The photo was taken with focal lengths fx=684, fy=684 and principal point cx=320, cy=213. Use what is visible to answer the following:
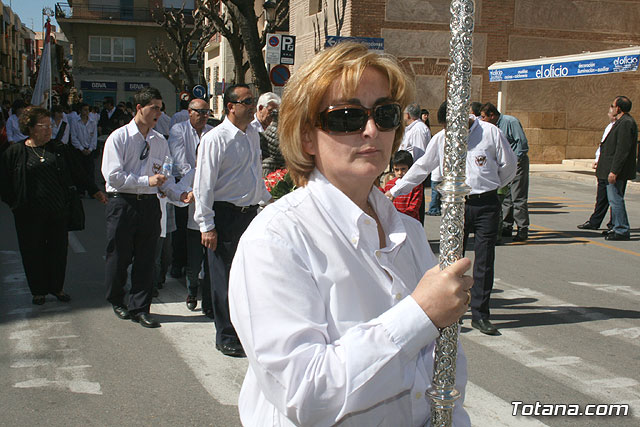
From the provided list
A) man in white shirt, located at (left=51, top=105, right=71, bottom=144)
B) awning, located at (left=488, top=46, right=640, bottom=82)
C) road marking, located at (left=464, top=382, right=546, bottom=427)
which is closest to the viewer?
road marking, located at (left=464, top=382, right=546, bottom=427)

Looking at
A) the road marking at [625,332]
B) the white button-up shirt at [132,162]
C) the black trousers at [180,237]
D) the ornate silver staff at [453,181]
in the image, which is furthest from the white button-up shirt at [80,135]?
the ornate silver staff at [453,181]

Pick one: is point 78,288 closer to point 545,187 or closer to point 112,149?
point 112,149

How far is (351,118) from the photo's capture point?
5.96 feet

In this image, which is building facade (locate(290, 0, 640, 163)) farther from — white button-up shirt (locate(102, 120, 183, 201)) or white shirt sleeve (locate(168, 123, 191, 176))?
white button-up shirt (locate(102, 120, 183, 201))

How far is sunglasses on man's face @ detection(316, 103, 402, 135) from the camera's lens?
1815 millimetres

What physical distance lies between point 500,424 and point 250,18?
17363 mm

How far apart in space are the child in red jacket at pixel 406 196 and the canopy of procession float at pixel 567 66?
1359cm

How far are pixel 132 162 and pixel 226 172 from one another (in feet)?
3.98

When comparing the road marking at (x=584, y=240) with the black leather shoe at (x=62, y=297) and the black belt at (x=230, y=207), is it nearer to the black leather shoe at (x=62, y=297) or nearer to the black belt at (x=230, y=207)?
the black belt at (x=230, y=207)

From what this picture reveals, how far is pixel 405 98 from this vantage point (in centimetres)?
197

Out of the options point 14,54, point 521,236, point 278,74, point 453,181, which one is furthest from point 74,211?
point 14,54

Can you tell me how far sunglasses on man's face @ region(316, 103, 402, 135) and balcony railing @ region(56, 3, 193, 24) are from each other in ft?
203

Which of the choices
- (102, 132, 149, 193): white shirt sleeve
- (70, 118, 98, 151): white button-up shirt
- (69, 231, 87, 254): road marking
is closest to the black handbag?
(102, 132, 149, 193): white shirt sleeve

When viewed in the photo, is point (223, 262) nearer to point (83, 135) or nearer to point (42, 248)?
point (42, 248)
